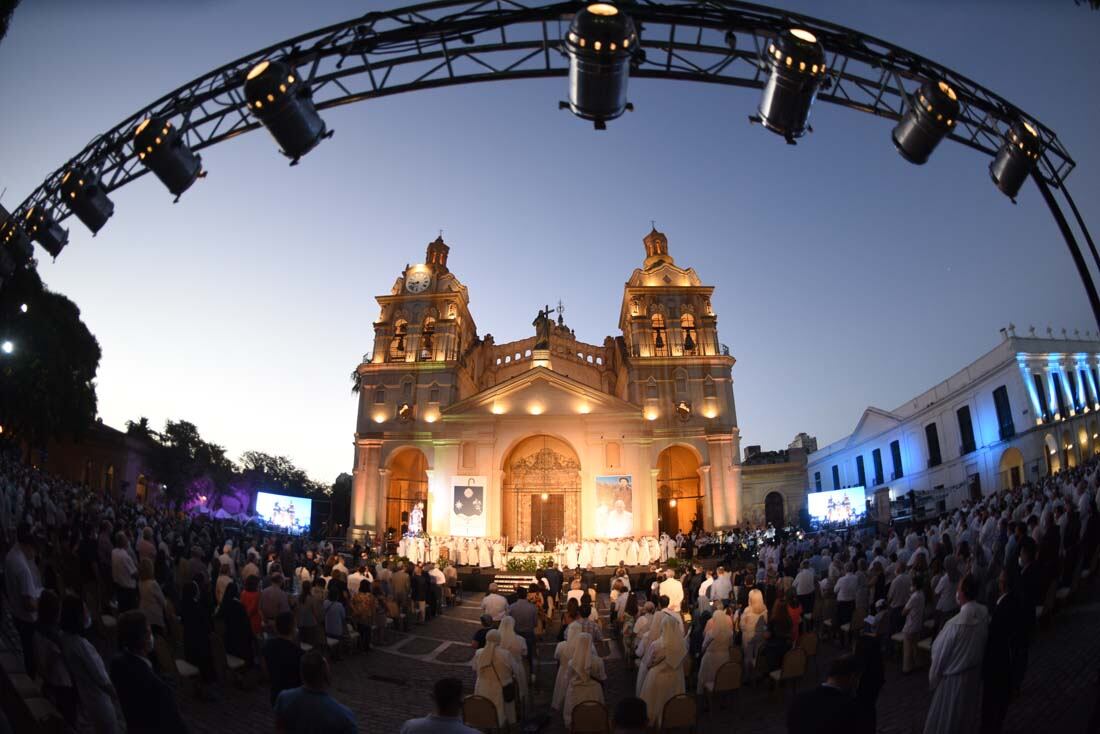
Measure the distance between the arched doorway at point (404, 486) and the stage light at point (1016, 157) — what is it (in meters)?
29.0

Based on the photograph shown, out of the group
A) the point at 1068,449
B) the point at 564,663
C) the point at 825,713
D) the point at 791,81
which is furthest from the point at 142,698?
the point at 1068,449

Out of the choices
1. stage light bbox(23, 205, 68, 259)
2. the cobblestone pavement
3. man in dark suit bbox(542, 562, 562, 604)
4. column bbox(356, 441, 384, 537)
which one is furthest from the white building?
stage light bbox(23, 205, 68, 259)

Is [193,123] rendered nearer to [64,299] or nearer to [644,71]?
[644,71]

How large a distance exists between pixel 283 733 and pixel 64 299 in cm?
3637

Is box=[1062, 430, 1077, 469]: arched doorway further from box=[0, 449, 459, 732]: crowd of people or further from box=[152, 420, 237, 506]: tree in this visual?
box=[152, 420, 237, 506]: tree

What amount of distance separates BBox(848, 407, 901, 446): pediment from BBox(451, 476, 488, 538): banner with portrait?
90.6ft

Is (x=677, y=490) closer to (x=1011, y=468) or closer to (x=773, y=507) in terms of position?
(x=773, y=507)

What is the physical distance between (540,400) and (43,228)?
24.3 meters

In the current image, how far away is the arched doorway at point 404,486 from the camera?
112 feet

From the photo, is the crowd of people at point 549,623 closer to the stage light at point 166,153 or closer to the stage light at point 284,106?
the stage light at point 166,153

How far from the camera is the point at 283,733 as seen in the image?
13.0ft

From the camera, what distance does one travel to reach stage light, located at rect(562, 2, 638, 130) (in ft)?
23.1

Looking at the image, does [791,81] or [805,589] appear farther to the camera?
[805,589]

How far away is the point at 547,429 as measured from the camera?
32594mm
